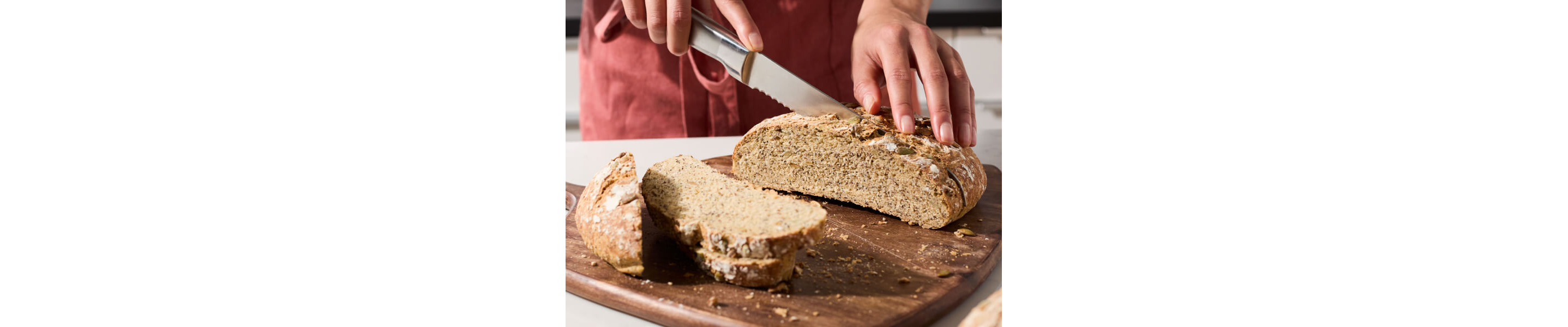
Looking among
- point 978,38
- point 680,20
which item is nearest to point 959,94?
point 978,38

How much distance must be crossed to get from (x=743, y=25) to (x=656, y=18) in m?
0.21

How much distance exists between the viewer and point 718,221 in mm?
1646

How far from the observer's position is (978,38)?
215 centimetres

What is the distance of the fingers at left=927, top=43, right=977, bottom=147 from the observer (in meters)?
2.09

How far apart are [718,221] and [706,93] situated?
1249mm

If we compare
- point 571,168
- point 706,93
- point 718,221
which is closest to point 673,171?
point 718,221

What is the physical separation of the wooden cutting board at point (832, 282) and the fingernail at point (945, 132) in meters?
0.22

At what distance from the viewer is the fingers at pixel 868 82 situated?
2.11 metres

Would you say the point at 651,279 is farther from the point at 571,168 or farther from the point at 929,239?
the point at 571,168

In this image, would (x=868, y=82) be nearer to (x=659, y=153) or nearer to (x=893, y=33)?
(x=893, y=33)

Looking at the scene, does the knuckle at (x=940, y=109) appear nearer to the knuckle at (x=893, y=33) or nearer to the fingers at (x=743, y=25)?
the knuckle at (x=893, y=33)

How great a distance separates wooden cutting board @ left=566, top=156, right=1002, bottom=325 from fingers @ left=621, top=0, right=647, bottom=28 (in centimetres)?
50

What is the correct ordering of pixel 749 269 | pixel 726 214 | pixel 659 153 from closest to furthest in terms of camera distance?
pixel 749 269, pixel 726 214, pixel 659 153

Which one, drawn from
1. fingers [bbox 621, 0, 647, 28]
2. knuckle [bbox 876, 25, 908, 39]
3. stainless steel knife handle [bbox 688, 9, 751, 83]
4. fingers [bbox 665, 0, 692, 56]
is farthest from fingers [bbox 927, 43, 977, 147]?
fingers [bbox 621, 0, 647, 28]
